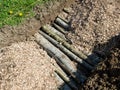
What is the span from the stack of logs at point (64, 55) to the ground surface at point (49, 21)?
0.48 feet

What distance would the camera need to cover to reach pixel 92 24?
8164 mm

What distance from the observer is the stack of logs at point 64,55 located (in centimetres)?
743

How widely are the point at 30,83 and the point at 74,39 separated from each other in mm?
1482

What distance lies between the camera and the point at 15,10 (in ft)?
28.6

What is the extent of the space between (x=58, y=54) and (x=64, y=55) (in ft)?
0.46

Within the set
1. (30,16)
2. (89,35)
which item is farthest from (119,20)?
(30,16)

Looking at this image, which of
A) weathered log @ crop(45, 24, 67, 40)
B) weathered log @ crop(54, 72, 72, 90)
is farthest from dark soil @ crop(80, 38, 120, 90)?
weathered log @ crop(45, 24, 67, 40)

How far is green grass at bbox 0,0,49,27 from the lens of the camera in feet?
27.9

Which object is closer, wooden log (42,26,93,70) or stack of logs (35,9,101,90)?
stack of logs (35,9,101,90)

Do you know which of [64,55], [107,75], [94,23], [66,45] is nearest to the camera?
[107,75]

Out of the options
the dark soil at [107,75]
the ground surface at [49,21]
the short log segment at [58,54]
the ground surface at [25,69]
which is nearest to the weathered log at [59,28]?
the ground surface at [49,21]

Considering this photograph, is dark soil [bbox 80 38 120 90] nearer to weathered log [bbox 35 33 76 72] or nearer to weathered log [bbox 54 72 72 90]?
weathered log [bbox 54 72 72 90]

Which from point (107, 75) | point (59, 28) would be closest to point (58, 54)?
point (59, 28)

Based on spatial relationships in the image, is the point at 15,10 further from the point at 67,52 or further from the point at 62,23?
the point at 67,52
